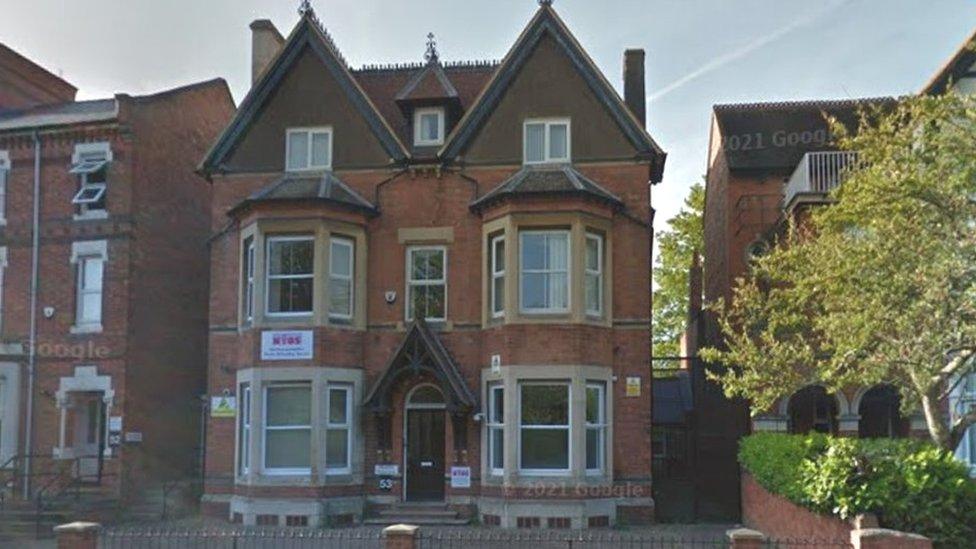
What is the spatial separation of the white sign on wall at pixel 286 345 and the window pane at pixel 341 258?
1598 millimetres

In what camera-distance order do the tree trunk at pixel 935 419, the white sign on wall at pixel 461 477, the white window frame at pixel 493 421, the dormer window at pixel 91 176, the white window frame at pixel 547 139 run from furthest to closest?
the dormer window at pixel 91 176, the white window frame at pixel 547 139, the white sign on wall at pixel 461 477, the white window frame at pixel 493 421, the tree trunk at pixel 935 419

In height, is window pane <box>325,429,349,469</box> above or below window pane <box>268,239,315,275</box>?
below

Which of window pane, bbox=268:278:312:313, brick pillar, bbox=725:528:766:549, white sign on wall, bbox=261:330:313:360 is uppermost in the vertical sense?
window pane, bbox=268:278:312:313

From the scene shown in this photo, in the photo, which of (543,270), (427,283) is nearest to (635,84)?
(543,270)

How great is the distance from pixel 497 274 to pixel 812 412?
9.89m

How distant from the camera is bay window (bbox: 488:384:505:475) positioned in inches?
846

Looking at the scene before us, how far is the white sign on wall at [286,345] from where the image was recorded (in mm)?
21938

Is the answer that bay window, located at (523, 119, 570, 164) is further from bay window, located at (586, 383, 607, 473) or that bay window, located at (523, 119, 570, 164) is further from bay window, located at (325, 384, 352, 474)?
bay window, located at (325, 384, 352, 474)

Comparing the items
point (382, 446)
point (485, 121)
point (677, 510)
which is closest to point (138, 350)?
point (382, 446)

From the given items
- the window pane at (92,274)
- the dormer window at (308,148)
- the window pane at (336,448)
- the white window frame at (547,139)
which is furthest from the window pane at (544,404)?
the window pane at (92,274)

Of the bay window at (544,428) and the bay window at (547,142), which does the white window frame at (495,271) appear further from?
the bay window at (547,142)

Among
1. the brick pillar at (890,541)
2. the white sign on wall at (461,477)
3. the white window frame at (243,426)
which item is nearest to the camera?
the brick pillar at (890,541)

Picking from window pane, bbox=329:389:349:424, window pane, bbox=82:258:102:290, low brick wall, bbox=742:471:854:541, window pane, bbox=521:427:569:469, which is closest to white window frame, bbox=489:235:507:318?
window pane, bbox=521:427:569:469

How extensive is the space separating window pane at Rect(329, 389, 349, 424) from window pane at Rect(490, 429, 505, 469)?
3407 mm
